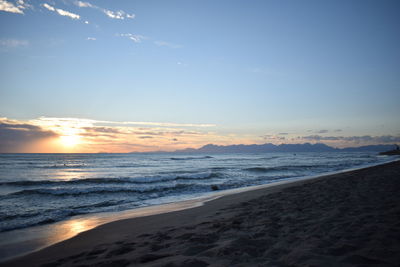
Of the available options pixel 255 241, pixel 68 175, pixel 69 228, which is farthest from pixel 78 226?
pixel 68 175

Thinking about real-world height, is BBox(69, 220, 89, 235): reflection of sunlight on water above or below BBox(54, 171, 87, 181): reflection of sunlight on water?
above

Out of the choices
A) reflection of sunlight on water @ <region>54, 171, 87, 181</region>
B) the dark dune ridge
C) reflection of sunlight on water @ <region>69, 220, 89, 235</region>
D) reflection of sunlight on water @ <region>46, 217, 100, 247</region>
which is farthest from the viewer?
reflection of sunlight on water @ <region>54, 171, 87, 181</region>

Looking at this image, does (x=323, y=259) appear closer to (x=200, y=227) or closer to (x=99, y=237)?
(x=200, y=227)

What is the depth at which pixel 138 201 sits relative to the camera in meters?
11.5

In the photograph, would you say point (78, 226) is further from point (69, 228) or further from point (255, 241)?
point (255, 241)

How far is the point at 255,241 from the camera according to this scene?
13.3ft

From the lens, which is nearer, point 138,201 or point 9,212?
point 9,212

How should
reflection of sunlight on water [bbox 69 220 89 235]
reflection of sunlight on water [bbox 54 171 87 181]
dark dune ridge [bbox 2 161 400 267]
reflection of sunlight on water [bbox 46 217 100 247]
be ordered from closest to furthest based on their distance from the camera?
dark dune ridge [bbox 2 161 400 267] < reflection of sunlight on water [bbox 46 217 100 247] < reflection of sunlight on water [bbox 69 220 89 235] < reflection of sunlight on water [bbox 54 171 87 181]

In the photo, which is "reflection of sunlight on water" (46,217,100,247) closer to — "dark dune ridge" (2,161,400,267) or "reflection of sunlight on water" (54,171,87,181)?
"dark dune ridge" (2,161,400,267)

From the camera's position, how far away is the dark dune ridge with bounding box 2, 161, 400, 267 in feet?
10.7

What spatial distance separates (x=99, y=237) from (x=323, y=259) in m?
5.09

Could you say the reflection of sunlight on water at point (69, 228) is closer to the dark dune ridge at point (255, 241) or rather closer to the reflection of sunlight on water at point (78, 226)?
the reflection of sunlight on water at point (78, 226)

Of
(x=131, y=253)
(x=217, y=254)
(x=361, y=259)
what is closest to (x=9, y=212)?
(x=131, y=253)

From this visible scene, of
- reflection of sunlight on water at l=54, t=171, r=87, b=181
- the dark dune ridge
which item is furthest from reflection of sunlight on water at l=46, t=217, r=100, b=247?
reflection of sunlight on water at l=54, t=171, r=87, b=181
